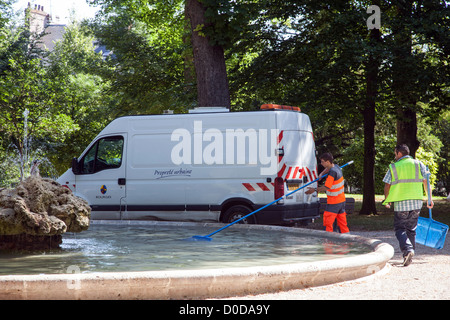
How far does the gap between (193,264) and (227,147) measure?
5714 millimetres

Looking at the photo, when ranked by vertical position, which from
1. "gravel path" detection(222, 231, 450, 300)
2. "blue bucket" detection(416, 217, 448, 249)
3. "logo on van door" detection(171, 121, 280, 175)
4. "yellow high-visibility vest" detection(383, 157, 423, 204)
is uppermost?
"logo on van door" detection(171, 121, 280, 175)

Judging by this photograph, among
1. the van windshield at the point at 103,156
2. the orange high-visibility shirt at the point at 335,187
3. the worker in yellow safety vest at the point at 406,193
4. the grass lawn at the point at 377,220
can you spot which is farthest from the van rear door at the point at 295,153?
the van windshield at the point at 103,156

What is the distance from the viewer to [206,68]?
15.3 metres

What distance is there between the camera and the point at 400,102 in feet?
59.2

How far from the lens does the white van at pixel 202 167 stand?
40.0ft

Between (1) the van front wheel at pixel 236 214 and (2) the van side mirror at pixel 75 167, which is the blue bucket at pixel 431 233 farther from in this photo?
(2) the van side mirror at pixel 75 167

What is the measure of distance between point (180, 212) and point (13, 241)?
530cm

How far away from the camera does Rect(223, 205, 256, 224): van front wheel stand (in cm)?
1247

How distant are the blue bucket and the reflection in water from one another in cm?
103

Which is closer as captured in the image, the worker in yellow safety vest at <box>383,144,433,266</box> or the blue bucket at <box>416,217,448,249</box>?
the worker in yellow safety vest at <box>383,144,433,266</box>

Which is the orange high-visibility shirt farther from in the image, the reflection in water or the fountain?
the reflection in water

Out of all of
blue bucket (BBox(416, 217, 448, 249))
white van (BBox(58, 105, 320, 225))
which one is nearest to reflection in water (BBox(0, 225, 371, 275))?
blue bucket (BBox(416, 217, 448, 249))

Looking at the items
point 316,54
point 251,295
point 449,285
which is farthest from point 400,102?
point 251,295
